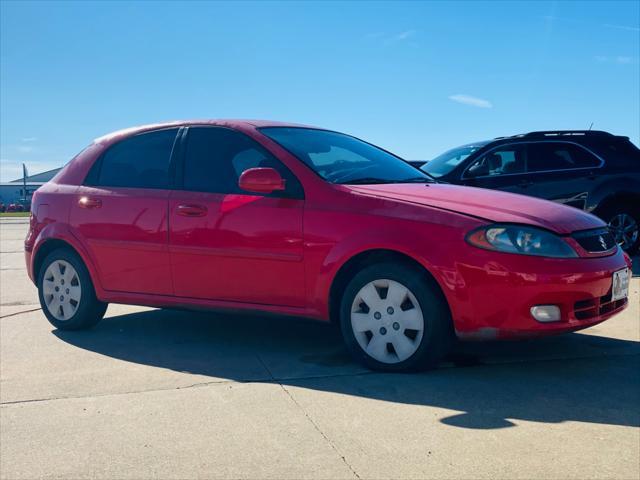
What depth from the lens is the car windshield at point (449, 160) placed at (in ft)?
31.2

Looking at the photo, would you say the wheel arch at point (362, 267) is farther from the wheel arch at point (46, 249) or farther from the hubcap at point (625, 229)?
the hubcap at point (625, 229)

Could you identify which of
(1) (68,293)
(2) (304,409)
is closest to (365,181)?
(2) (304,409)

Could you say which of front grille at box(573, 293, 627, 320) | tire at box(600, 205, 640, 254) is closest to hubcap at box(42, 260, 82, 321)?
front grille at box(573, 293, 627, 320)

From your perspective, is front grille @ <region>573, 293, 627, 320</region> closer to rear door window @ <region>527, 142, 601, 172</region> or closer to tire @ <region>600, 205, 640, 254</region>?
rear door window @ <region>527, 142, 601, 172</region>

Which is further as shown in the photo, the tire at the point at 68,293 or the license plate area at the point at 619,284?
the tire at the point at 68,293

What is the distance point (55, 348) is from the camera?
520 centimetres

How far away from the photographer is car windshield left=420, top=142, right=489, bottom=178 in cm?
951

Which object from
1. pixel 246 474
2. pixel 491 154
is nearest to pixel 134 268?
pixel 246 474

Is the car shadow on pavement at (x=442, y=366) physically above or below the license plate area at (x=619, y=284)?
below

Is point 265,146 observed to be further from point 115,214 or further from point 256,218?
point 115,214

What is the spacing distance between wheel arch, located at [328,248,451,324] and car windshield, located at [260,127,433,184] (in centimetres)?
58

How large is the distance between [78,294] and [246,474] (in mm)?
3286

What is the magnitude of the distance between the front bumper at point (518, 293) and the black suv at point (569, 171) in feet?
16.9

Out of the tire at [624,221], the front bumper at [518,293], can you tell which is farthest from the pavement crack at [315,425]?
the tire at [624,221]
